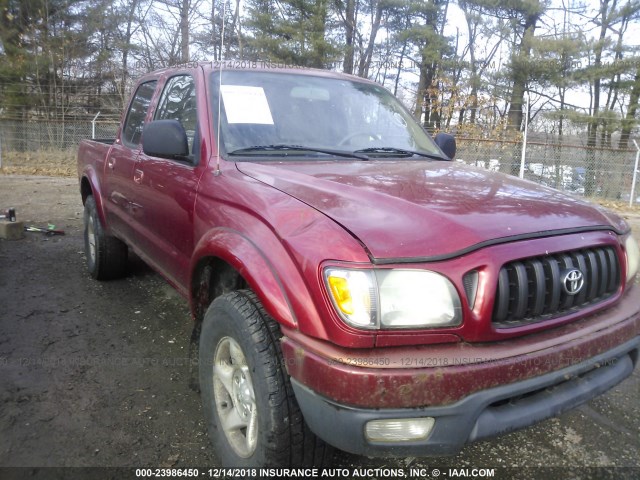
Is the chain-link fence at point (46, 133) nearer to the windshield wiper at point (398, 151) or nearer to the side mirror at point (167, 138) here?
the side mirror at point (167, 138)

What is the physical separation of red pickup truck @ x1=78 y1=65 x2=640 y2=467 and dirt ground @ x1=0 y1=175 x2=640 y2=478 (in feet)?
1.66

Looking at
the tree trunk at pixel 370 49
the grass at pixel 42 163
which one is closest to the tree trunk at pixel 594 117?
the tree trunk at pixel 370 49

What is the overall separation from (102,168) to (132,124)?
1.72 feet

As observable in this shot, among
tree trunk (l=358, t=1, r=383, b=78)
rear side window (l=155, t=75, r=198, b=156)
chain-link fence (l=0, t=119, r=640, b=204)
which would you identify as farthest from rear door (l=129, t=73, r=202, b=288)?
tree trunk (l=358, t=1, r=383, b=78)

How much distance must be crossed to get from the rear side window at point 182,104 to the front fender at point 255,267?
2.65ft

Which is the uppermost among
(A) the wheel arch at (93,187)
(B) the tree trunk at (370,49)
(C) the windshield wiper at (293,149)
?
(B) the tree trunk at (370,49)

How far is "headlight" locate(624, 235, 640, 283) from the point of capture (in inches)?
88.5

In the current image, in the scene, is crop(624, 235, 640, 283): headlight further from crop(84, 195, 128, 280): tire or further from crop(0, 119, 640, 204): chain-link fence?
crop(0, 119, 640, 204): chain-link fence

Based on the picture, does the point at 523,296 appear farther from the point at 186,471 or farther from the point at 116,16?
the point at 116,16

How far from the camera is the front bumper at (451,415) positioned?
1.57 metres

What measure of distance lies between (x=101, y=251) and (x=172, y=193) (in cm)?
202

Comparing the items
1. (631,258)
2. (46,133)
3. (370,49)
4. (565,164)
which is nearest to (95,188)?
(631,258)

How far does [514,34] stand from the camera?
19484mm

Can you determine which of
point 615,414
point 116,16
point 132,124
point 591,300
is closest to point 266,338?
point 591,300
